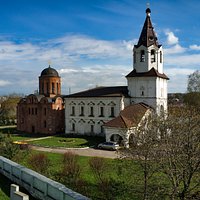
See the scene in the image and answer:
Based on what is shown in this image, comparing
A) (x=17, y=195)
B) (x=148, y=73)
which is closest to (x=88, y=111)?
(x=148, y=73)

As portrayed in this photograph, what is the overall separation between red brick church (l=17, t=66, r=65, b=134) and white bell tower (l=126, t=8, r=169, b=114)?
491 inches

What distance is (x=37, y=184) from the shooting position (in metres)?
13.1

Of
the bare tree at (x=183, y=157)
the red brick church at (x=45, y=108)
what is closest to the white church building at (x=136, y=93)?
the red brick church at (x=45, y=108)

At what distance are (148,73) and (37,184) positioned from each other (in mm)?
25775

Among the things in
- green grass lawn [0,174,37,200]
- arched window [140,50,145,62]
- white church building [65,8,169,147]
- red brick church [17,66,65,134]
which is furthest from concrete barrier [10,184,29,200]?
red brick church [17,66,65,134]

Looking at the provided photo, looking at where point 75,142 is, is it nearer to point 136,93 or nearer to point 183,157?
point 136,93

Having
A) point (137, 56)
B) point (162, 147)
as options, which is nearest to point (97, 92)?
point (137, 56)

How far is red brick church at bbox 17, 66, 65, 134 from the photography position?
4266 centimetres

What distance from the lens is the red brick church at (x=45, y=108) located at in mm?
42656

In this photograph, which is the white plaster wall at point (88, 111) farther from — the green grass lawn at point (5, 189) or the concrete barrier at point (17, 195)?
the concrete barrier at point (17, 195)

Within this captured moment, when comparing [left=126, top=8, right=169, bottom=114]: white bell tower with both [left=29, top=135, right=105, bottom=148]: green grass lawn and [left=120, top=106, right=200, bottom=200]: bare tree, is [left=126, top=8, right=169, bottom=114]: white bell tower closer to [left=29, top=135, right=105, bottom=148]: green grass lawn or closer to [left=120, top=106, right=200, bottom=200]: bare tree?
[left=29, top=135, right=105, bottom=148]: green grass lawn

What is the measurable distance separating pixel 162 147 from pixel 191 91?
38903 millimetres

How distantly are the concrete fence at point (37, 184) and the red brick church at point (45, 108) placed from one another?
2586 cm

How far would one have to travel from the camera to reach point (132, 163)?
13.2 meters
